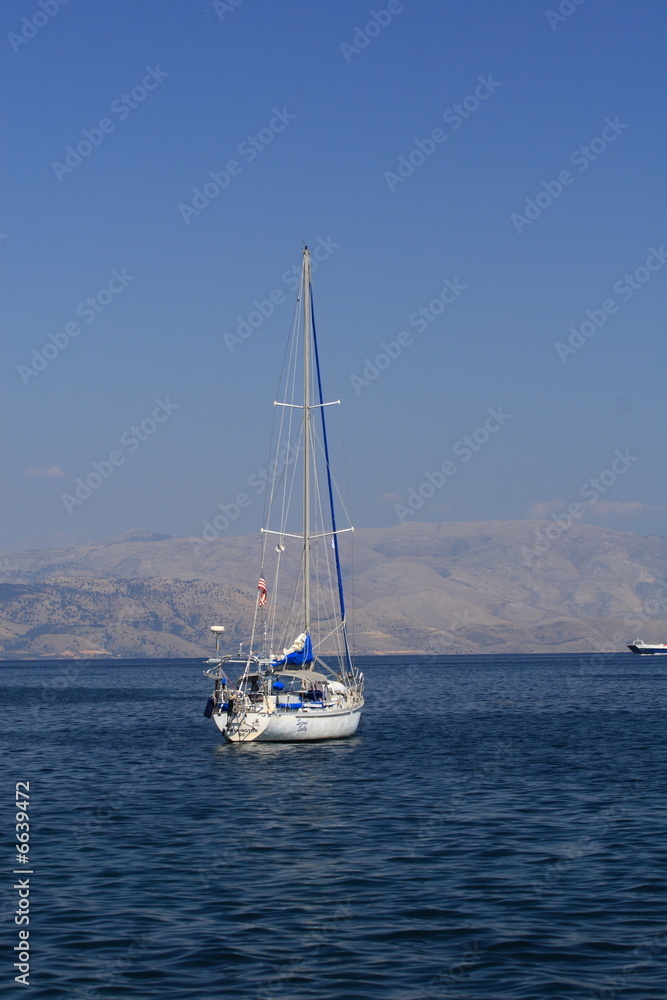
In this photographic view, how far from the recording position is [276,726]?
62.3 meters

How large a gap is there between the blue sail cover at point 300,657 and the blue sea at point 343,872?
4.82 m

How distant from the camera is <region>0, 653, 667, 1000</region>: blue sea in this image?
22172 mm

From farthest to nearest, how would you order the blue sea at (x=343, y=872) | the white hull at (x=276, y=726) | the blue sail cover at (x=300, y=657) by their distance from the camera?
the blue sail cover at (x=300, y=657), the white hull at (x=276, y=726), the blue sea at (x=343, y=872)

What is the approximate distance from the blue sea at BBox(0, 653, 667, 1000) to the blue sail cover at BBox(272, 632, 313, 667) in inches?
190

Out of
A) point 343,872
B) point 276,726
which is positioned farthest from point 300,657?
point 343,872

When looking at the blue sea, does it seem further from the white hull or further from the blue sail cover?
the blue sail cover

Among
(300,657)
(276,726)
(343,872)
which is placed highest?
(300,657)

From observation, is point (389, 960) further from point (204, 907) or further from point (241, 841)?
point (241, 841)

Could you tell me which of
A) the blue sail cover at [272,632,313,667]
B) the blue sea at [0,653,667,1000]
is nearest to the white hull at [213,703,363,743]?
the blue sea at [0,653,667,1000]

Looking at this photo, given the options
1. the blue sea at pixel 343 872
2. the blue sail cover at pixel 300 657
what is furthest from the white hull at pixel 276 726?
the blue sail cover at pixel 300 657

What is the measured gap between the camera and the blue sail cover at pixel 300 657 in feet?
210

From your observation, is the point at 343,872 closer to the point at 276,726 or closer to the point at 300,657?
the point at 276,726

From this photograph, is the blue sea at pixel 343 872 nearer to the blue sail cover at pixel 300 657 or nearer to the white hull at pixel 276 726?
the white hull at pixel 276 726

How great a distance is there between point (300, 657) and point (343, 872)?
33.6m
